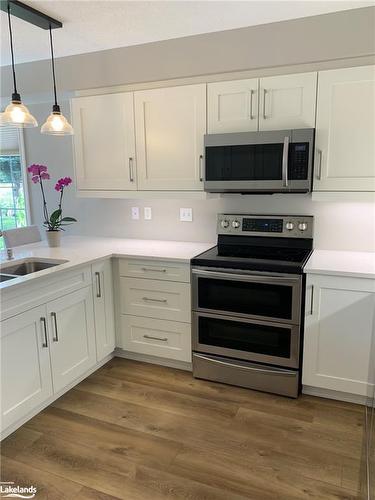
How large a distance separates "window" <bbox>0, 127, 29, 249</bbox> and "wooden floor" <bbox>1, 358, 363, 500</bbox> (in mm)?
2233

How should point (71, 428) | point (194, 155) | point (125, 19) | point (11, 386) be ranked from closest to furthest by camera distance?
point (11, 386) < point (71, 428) < point (125, 19) < point (194, 155)

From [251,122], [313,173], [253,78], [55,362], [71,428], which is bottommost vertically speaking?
[71,428]

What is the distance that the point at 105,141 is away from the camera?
2.95m

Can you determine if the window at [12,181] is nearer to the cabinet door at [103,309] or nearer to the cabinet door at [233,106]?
the cabinet door at [103,309]

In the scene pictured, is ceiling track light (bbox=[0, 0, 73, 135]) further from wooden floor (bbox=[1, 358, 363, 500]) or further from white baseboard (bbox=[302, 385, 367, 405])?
white baseboard (bbox=[302, 385, 367, 405])

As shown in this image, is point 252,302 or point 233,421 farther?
point 252,302

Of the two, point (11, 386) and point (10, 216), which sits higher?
point (10, 216)

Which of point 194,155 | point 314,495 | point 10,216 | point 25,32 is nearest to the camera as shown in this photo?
point 314,495

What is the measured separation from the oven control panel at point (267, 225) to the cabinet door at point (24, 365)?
58.6 inches

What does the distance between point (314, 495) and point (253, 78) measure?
7.83 feet

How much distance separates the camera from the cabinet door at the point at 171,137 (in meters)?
2.62

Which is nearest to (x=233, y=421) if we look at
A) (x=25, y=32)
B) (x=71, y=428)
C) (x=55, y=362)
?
(x=71, y=428)

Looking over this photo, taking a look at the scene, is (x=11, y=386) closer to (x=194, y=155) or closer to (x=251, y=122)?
(x=194, y=155)

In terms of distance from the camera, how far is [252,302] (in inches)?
93.6
